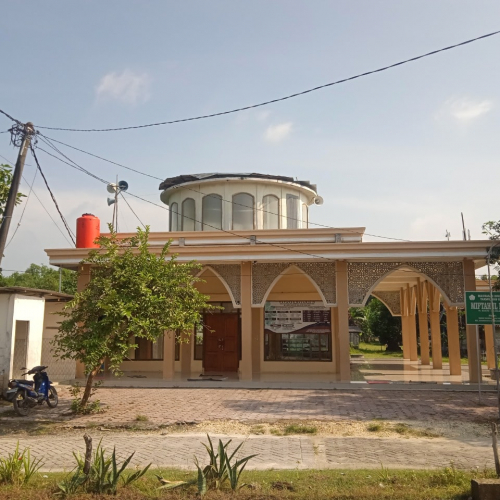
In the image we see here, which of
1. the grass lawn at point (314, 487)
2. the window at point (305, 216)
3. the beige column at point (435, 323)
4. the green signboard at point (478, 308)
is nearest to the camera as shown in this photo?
the grass lawn at point (314, 487)

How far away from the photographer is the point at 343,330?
15.0 metres

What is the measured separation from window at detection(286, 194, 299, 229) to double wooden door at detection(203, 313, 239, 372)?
388 cm

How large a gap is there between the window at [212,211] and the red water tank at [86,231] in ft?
12.3

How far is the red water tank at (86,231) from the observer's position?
16.5 meters

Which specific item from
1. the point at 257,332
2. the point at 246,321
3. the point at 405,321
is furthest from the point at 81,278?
the point at 405,321

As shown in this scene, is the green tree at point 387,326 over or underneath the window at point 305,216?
underneath

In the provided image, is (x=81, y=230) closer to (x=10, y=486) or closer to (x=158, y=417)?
(x=158, y=417)

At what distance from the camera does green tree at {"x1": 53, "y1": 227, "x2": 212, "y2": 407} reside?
945 cm

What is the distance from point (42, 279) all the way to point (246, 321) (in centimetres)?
4946

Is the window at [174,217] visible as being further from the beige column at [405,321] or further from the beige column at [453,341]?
the beige column at [405,321]

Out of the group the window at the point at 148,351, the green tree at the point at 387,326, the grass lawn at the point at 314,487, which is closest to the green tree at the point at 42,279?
the green tree at the point at 387,326

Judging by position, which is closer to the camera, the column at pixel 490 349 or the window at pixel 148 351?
the window at pixel 148 351

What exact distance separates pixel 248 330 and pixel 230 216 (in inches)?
186

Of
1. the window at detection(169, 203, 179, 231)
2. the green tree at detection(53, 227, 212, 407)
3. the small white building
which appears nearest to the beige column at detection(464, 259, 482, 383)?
the green tree at detection(53, 227, 212, 407)
